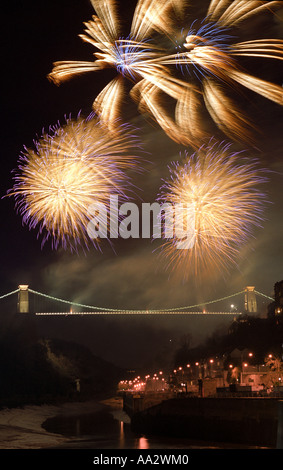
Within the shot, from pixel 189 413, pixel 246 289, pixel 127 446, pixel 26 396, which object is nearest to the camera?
pixel 127 446

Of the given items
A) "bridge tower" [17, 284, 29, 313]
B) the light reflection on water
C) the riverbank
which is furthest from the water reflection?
"bridge tower" [17, 284, 29, 313]

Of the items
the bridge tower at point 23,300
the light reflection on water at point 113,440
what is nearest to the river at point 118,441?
the light reflection on water at point 113,440

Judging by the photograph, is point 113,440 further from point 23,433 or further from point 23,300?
point 23,300

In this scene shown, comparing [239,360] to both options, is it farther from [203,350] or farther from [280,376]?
[203,350]
